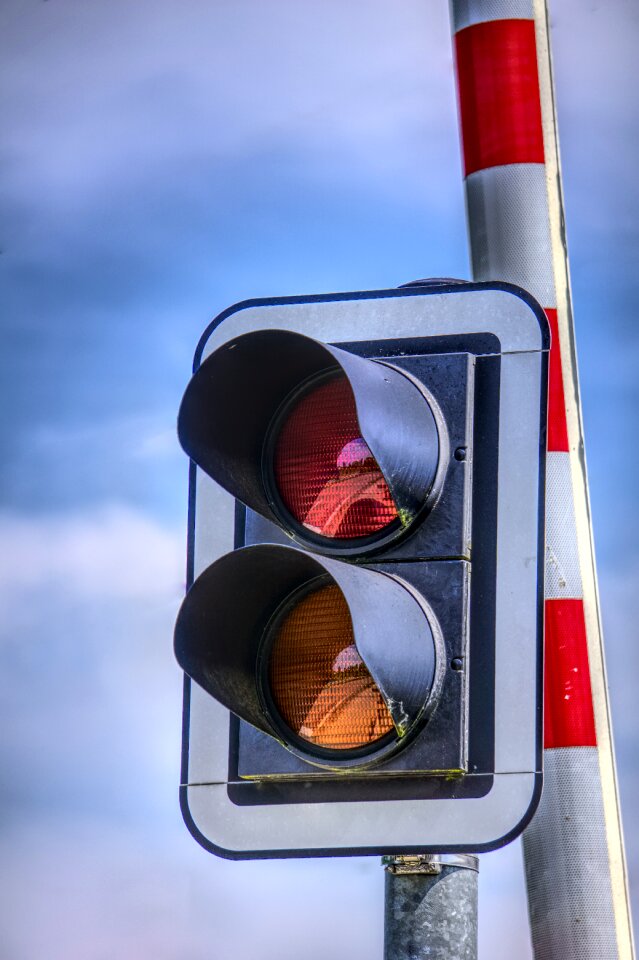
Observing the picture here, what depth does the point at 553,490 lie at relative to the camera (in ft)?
9.23

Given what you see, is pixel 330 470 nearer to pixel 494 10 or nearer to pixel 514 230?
pixel 514 230

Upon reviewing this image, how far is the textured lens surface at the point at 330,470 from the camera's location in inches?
77.2

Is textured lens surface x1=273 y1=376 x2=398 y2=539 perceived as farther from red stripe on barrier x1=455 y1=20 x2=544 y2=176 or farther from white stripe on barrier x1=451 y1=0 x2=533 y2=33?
white stripe on barrier x1=451 y1=0 x2=533 y2=33

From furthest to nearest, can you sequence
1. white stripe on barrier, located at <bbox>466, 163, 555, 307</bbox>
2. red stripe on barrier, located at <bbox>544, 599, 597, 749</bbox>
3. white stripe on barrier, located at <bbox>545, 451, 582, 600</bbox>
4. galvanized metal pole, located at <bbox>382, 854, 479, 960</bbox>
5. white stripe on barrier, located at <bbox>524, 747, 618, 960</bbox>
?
white stripe on barrier, located at <bbox>466, 163, 555, 307</bbox> → white stripe on barrier, located at <bbox>545, 451, 582, 600</bbox> → red stripe on barrier, located at <bbox>544, 599, 597, 749</bbox> → white stripe on barrier, located at <bbox>524, 747, 618, 960</bbox> → galvanized metal pole, located at <bbox>382, 854, 479, 960</bbox>

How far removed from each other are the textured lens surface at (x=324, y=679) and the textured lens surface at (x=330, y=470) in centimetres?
11

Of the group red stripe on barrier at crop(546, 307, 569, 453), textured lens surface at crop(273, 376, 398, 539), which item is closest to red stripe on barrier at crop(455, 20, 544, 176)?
red stripe on barrier at crop(546, 307, 569, 453)

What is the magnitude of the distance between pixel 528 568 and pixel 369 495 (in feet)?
0.76

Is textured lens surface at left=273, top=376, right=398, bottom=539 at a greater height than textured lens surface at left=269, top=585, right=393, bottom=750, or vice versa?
textured lens surface at left=273, top=376, right=398, bottom=539

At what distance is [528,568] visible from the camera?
1918 millimetres

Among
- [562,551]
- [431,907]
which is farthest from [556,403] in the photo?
[431,907]

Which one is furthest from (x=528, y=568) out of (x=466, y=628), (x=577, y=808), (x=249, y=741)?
(x=577, y=808)

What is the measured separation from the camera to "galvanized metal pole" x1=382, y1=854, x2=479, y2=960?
5.91 ft

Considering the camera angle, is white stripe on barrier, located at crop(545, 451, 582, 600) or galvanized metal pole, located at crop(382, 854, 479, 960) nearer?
galvanized metal pole, located at crop(382, 854, 479, 960)

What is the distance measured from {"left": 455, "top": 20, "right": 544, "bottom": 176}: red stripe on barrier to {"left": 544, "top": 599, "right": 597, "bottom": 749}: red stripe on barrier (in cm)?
93
